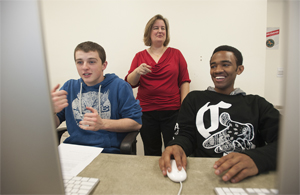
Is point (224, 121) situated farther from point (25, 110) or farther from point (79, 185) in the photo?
point (25, 110)

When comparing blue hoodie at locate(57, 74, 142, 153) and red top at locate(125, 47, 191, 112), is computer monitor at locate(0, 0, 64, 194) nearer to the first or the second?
blue hoodie at locate(57, 74, 142, 153)

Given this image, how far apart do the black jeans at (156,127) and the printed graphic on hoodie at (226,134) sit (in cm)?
55

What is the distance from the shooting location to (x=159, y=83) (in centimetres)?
139

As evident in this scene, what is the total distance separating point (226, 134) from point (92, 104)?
32.2 inches

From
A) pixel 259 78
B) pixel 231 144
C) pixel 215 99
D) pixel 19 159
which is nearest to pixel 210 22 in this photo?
pixel 259 78

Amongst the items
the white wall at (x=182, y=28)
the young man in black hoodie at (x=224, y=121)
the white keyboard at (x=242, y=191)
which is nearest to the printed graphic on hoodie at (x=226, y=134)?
the young man in black hoodie at (x=224, y=121)

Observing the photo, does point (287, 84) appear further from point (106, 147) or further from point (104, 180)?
point (106, 147)

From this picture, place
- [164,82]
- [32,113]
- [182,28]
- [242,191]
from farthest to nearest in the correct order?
[182,28]
[164,82]
[242,191]
[32,113]

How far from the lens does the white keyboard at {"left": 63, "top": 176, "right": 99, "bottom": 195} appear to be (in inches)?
17.4

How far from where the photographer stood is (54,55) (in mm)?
1963

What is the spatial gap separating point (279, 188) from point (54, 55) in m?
2.33

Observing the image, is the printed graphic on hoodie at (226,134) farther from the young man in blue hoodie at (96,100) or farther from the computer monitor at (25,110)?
the computer monitor at (25,110)

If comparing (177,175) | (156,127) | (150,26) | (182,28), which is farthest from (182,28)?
(177,175)

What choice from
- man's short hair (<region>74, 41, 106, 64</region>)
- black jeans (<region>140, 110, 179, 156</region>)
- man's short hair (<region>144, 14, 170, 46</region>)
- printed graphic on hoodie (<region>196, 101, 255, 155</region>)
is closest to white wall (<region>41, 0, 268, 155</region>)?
man's short hair (<region>144, 14, 170, 46</region>)
